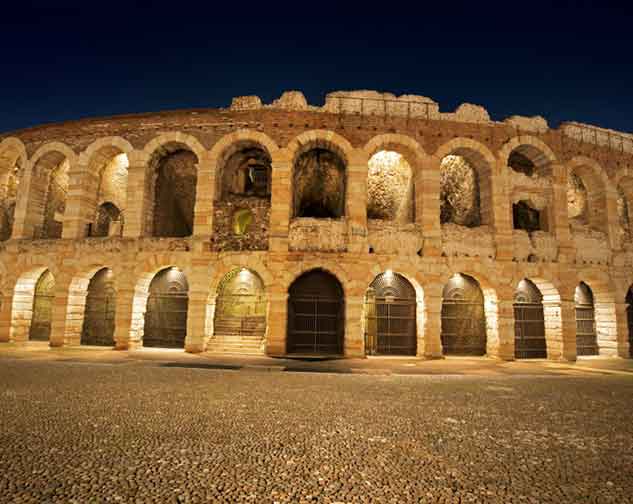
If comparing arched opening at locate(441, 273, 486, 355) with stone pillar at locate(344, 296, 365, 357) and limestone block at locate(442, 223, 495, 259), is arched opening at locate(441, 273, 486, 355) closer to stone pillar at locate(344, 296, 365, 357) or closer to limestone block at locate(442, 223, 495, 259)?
limestone block at locate(442, 223, 495, 259)

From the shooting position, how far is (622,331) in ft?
40.9

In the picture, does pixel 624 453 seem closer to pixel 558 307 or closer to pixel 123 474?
pixel 123 474

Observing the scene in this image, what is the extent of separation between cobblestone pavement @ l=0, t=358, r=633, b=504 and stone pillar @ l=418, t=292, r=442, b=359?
5343 millimetres

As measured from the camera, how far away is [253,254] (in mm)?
11344

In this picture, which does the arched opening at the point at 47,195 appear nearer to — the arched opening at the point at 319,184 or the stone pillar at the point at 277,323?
A: the stone pillar at the point at 277,323

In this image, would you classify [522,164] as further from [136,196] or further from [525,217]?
[136,196]

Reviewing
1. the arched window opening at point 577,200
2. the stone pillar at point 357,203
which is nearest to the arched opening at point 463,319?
the stone pillar at point 357,203

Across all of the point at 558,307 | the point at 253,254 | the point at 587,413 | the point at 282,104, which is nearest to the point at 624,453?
the point at 587,413

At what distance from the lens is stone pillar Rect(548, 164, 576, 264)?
12.2 m

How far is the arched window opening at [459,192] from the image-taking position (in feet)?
43.6

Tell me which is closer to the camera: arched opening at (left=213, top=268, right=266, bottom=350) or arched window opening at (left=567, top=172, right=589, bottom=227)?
arched opening at (left=213, top=268, right=266, bottom=350)

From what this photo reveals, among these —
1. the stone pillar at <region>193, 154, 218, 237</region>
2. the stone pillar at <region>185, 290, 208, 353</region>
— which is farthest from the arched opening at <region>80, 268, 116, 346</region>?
the stone pillar at <region>193, 154, 218, 237</region>

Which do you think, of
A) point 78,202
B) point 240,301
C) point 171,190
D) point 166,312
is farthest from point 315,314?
point 78,202

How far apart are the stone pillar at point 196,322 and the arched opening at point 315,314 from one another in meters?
2.84
